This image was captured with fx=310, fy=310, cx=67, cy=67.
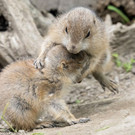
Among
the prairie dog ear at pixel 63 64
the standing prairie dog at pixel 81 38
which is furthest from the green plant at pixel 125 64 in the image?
the prairie dog ear at pixel 63 64

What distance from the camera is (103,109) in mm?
7113

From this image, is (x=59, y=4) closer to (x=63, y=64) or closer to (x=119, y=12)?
(x=119, y=12)

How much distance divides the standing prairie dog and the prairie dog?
24 cm

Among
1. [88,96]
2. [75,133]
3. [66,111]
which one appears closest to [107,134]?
[75,133]

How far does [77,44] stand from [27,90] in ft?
4.45

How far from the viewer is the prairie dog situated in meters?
6.10

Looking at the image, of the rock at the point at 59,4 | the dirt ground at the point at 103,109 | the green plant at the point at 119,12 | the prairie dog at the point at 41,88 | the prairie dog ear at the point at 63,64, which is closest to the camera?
the dirt ground at the point at 103,109

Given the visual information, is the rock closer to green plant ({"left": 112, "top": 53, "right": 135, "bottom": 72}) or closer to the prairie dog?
green plant ({"left": 112, "top": 53, "right": 135, "bottom": 72})

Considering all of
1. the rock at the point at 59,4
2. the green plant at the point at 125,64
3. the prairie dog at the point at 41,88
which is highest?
the rock at the point at 59,4

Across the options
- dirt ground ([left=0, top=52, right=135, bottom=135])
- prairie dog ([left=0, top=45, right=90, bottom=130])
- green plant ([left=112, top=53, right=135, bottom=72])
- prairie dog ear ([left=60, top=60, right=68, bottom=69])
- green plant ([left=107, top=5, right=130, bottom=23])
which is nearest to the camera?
dirt ground ([left=0, top=52, right=135, bottom=135])

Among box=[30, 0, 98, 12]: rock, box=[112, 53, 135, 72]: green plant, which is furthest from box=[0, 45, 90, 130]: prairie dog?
box=[30, 0, 98, 12]: rock

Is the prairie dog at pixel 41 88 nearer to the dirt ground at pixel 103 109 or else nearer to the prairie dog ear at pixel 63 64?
the prairie dog ear at pixel 63 64

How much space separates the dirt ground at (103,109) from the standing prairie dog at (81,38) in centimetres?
69

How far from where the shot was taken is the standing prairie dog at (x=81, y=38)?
6168 mm
